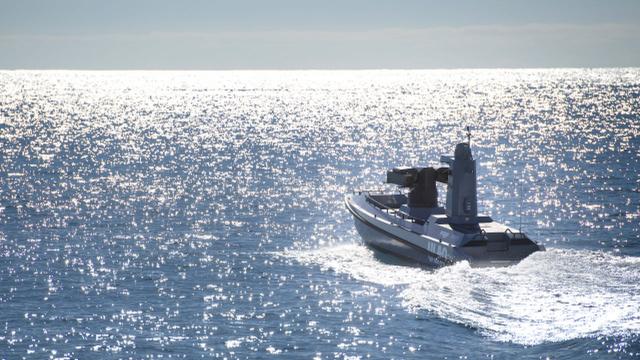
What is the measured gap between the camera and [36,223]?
66438 mm

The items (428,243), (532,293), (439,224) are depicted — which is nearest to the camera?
(532,293)

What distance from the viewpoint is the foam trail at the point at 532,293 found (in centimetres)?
3691

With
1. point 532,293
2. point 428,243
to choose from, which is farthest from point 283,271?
point 532,293

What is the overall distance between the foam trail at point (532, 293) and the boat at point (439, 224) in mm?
940

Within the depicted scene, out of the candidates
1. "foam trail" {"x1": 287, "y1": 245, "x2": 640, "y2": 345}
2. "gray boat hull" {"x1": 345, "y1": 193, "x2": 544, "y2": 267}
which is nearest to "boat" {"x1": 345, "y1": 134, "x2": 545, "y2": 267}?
"gray boat hull" {"x1": 345, "y1": 193, "x2": 544, "y2": 267}

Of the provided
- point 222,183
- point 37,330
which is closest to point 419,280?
point 37,330

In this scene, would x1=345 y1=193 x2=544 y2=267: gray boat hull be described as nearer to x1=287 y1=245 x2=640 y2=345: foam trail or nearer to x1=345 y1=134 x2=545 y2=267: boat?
x1=345 y1=134 x2=545 y2=267: boat

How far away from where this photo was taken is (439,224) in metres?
51.5

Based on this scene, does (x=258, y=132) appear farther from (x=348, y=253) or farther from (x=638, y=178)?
(x=348, y=253)

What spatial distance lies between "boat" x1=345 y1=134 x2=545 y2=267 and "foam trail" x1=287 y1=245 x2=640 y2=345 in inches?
37.0

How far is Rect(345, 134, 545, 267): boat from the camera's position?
48.0m

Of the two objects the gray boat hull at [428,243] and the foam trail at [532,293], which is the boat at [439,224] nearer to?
the gray boat hull at [428,243]

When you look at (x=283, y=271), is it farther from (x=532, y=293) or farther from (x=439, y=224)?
(x=532, y=293)

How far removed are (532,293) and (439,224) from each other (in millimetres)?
10934
